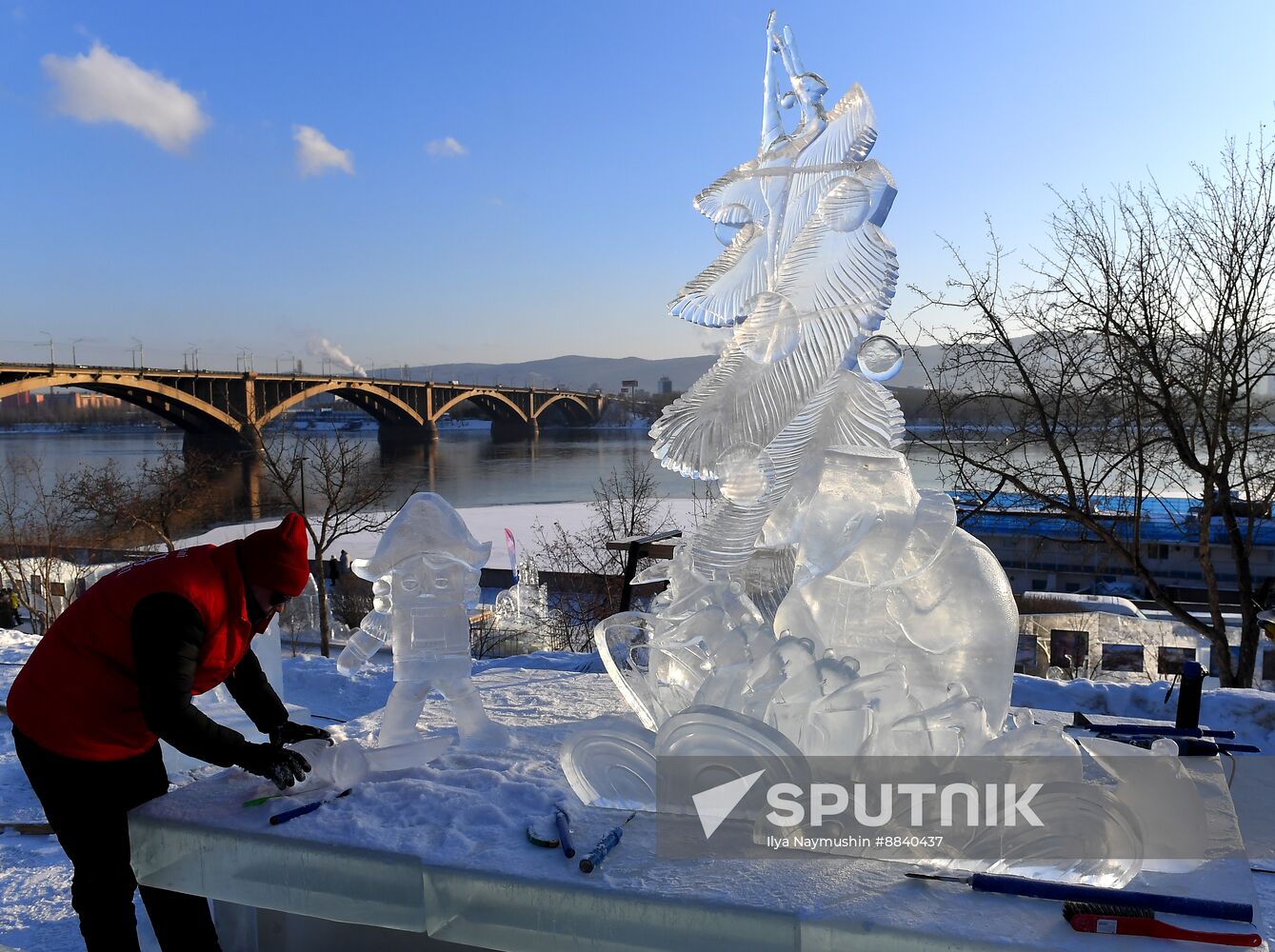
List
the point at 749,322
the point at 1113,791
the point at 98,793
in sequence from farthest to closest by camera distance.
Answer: the point at 749,322
the point at 1113,791
the point at 98,793

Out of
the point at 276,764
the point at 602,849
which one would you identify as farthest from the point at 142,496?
the point at 602,849

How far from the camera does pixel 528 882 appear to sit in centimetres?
209

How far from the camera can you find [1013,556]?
15.4 metres

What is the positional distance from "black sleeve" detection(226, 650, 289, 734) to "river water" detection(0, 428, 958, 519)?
11823 millimetres

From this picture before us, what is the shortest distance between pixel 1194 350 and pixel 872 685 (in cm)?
613

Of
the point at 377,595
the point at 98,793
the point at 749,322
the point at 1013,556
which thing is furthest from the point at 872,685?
the point at 1013,556

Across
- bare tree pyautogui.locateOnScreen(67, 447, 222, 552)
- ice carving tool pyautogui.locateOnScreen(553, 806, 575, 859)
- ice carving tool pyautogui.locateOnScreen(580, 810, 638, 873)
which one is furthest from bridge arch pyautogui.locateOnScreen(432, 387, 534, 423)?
ice carving tool pyautogui.locateOnScreen(580, 810, 638, 873)

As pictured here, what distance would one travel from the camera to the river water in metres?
18.9

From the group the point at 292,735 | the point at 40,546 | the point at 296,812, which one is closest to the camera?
the point at 296,812

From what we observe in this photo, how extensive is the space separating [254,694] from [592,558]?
43.0 feet

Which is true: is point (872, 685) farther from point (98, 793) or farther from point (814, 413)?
point (98, 793)

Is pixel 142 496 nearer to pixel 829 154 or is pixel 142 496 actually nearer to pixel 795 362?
pixel 795 362

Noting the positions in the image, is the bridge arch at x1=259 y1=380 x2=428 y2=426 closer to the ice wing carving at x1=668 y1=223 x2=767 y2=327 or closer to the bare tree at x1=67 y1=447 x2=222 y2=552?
the bare tree at x1=67 y1=447 x2=222 y2=552

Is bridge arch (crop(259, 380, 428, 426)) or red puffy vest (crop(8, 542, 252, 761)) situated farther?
bridge arch (crop(259, 380, 428, 426))
